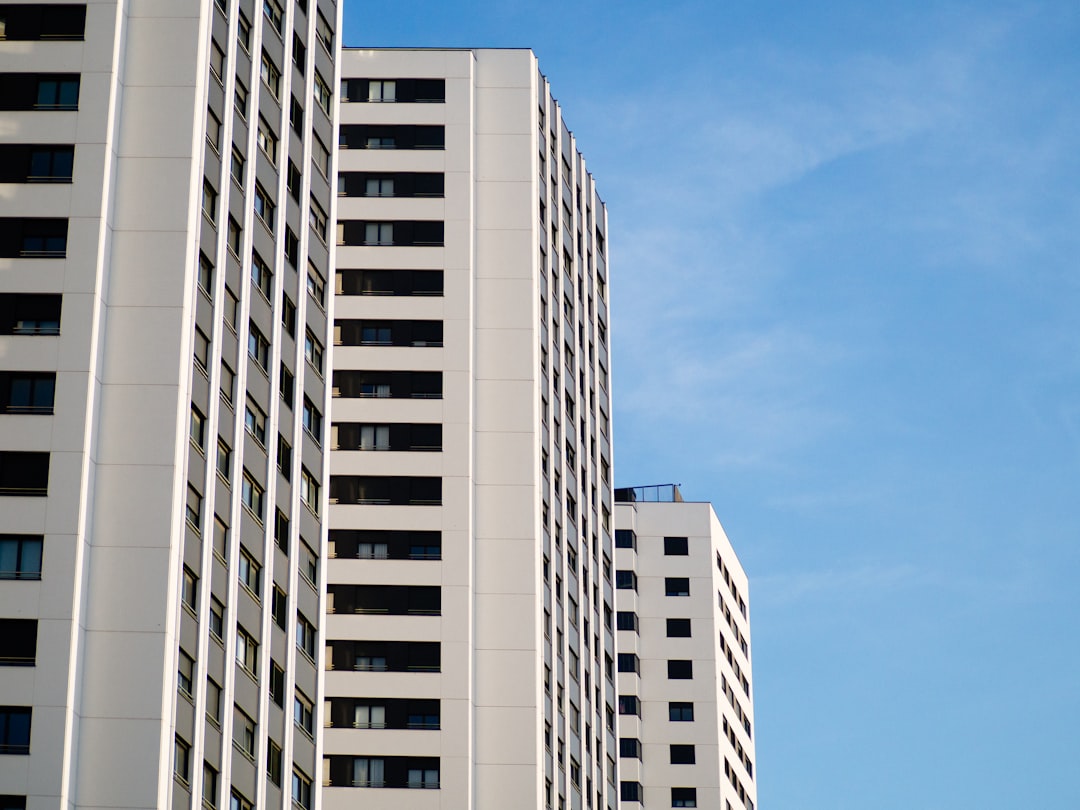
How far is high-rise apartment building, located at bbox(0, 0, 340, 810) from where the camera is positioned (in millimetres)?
50688

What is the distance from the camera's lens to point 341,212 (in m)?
95.2

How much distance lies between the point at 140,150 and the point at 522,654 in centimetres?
3839

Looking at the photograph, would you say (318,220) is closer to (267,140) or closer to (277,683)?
(267,140)

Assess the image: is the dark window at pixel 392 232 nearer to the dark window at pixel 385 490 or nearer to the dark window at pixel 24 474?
the dark window at pixel 385 490

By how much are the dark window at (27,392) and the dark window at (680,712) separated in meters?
92.0

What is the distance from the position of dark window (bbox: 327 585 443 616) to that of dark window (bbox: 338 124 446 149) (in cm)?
2140

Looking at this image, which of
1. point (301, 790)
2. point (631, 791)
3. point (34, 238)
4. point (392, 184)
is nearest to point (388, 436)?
point (392, 184)

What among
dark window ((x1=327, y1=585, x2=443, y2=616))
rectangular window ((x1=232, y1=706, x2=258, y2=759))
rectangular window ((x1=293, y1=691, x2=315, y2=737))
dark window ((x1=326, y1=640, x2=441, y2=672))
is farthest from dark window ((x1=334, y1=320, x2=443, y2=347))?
rectangular window ((x1=232, y1=706, x2=258, y2=759))

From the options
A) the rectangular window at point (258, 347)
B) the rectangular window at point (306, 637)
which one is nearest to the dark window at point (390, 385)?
the rectangular window at point (306, 637)

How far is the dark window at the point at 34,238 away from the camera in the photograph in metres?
55.0

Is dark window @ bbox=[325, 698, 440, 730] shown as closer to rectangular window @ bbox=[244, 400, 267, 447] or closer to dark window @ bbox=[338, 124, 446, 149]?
dark window @ bbox=[338, 124, 446, 149]

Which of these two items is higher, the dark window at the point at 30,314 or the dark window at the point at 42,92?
the dark window at the point at 42,92

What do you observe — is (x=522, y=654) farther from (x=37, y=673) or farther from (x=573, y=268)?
(x=37, y=673)

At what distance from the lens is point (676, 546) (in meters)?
145
